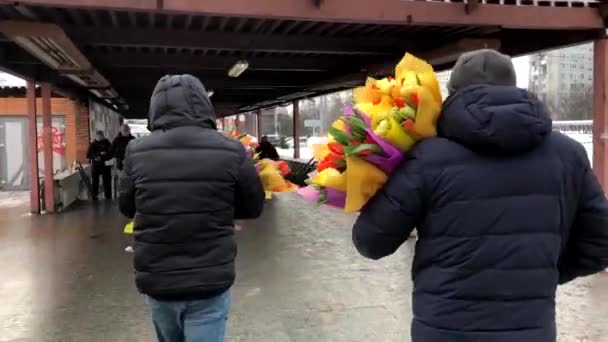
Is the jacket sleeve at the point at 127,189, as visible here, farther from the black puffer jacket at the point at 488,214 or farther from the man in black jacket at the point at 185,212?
the black puffer jacket at the point at 488,214

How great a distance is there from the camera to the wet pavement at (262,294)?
4480 millimetres

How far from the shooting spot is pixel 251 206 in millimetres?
2570

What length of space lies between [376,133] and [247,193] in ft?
2.65

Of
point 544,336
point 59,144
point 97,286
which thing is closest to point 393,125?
point 544,336

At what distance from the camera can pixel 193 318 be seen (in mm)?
2412

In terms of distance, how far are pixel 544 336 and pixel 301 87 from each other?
1340cm

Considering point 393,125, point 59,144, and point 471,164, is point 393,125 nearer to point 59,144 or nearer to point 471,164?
point 471,164

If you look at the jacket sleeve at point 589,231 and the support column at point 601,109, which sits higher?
the support column at point 601,109

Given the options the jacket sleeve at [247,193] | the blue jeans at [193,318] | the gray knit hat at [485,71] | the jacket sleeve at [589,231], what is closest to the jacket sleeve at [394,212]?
the gray knit hat at [485,71]

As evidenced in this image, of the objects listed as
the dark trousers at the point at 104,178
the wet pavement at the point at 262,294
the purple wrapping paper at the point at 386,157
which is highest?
the purple wrapping paper at the point at 386,157

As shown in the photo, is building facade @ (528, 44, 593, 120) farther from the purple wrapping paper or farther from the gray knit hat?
the purple wrapping paper

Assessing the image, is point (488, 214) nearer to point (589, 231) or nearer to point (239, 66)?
point (589, 231)

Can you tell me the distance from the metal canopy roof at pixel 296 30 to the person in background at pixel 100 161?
6.73 feet

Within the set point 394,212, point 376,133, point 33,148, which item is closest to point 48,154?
point 33,148
